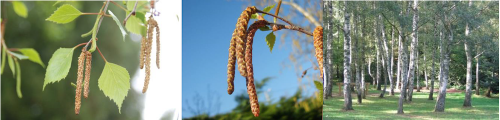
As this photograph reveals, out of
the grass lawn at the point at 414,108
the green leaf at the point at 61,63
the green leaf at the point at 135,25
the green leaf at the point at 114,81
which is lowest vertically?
the grass lawn at the point at 414,108

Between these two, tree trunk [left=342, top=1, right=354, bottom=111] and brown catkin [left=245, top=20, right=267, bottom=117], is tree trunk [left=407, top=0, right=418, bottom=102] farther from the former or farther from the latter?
brown catkin [left=245, top=20, right=267, bottom=117]

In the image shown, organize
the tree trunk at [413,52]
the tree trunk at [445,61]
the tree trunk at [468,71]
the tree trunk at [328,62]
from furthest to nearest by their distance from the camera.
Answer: the tree trunk at [328,62], the tree trunk at [413,52], the tree trunk at [445,61], the tree trunk at [468,71]

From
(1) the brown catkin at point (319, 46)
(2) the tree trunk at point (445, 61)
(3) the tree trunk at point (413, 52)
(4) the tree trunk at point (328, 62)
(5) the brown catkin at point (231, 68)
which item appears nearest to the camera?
(5) the brown catkin at point (231, 68)

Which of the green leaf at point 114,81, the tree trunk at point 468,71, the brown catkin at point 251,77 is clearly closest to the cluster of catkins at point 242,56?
the brown catkin at point 251,77

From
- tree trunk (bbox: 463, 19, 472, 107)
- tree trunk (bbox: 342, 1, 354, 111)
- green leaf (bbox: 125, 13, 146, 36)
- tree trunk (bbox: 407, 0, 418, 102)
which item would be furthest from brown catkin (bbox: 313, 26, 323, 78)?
tree trunk (bbox: 342, 1, 354, 111)

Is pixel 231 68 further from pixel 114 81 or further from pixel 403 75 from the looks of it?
pixel 403 75

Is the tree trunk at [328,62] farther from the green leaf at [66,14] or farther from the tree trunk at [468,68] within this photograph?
the green leaf at [66,14]

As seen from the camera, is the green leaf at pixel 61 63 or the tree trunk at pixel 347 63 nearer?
the green leaf at pixel 61 63
